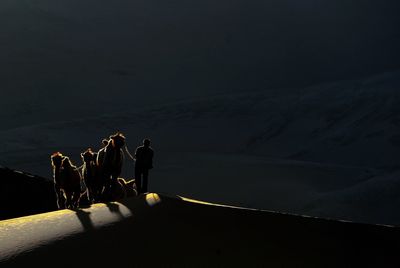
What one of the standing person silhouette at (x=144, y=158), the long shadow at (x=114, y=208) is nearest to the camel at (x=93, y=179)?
the standing person silhouette at (x=144, y=158)

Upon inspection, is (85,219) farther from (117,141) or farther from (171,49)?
(171,49)

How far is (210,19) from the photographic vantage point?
62.2m

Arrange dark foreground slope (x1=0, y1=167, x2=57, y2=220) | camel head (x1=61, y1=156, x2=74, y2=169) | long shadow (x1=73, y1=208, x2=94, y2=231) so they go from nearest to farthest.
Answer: long shadow (x1=73, y1=208, x2=94, y2=231) → camel head (x1=61, y1=156, x2=74, y2=169) → dark foreground slope (x1=0, y1=167, x2=57, y2=220)

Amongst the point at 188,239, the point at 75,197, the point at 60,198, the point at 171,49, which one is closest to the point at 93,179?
the point at 75,197

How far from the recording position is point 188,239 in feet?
11.2

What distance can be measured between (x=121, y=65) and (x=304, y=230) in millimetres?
52619

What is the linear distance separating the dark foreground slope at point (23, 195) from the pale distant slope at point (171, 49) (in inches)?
1499

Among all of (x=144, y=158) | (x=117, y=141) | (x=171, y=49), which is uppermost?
(x=171, y=49)

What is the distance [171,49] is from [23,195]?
50.5 meters

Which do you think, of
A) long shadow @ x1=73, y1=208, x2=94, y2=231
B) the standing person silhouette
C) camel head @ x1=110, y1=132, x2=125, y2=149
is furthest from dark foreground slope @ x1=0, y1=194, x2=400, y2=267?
the standing person silhouette

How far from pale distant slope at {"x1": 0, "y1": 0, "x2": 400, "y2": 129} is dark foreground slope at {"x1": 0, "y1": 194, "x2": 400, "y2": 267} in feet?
144

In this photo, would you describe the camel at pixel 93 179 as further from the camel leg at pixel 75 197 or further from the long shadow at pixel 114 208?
the long shadow at pixel 114 208

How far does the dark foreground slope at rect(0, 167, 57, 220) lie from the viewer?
8430mm

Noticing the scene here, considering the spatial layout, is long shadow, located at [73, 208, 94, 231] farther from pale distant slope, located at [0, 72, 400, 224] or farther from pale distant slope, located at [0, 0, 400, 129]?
pale distant slope, located at [0, 0, 400, 129]
